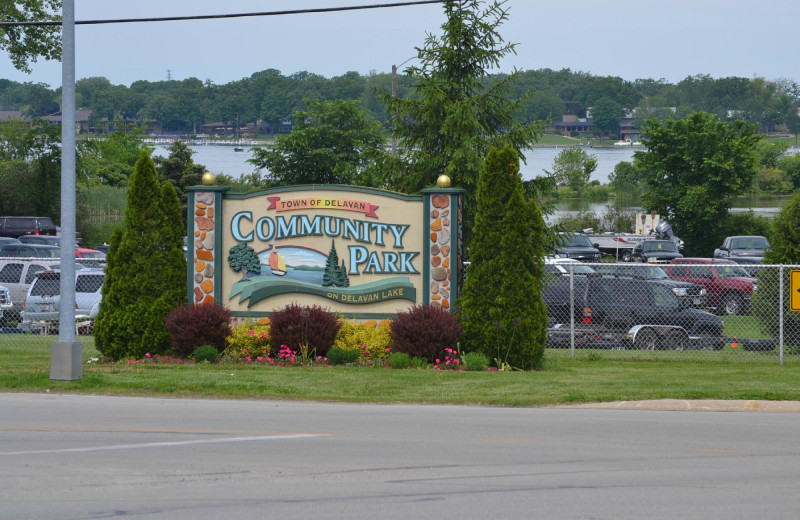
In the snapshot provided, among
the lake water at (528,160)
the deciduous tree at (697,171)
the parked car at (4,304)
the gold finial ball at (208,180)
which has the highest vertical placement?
the lake water at (528,160)

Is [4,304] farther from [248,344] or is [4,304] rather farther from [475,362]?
[475,362]

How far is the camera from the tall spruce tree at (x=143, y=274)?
17938mm

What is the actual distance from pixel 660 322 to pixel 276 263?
7873mm

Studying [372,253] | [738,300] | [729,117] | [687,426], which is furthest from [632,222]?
[729,117]

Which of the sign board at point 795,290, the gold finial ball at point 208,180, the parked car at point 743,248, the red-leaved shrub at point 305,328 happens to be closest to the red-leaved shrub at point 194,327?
the red-leaved shrub at point 305,328

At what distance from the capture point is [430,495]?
8258mm

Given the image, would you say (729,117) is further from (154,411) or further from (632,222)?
(154,411)

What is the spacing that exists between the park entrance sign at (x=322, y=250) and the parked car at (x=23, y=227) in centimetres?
3697

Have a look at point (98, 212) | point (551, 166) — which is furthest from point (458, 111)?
point (551, 166)

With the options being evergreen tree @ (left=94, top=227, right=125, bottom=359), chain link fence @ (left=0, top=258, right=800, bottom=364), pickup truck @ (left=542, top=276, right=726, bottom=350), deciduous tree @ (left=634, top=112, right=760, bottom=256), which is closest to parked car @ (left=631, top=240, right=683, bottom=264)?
deciduous tree @ (left=634, top=112, right=760, bottom=256)

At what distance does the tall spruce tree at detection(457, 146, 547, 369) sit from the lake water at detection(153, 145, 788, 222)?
175 feet

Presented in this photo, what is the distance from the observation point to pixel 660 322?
20266 mm

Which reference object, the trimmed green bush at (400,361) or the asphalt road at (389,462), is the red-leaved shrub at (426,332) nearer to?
the trimmed green bush at (400,361)

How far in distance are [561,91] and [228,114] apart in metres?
47.1
